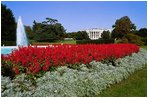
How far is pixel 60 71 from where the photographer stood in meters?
6.82

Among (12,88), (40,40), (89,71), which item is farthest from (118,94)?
(40,40)

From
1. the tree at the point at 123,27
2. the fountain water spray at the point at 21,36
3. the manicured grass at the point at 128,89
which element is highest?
the tree at the point at 123,27

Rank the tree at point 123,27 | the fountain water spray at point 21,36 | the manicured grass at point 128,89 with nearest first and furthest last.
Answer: the manicured grass at point 128,89
the fountain water spray at point 21,36
the tree at point 123,27

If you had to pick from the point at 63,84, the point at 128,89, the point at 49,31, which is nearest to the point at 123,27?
the point at 49,31

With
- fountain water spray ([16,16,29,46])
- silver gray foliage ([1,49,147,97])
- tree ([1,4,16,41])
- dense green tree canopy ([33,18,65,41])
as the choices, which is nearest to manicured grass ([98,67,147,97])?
silver gray foliage ([1,49,147,97])

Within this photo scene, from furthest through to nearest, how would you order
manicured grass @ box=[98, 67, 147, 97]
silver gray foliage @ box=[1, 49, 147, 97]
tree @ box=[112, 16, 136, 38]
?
tree @ box=[112, 16, 136, 38], manicured grass @ box=[98, 67, 147, 97], silver gray foliage @ box=[1, 49, 147, 97]

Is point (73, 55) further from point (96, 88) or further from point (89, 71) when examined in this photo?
point (96, 88)

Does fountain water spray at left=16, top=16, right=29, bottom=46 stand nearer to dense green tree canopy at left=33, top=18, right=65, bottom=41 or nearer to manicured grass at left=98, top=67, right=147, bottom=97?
manicured grass at left=98, top=67, right=147, bottom=97

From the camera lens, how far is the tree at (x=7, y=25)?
39.8 meters

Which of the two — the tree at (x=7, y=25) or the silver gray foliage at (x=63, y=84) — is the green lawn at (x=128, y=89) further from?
the tree at (x=7, y=25)

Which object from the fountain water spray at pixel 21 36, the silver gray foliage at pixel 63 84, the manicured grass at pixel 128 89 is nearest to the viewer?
the silver gray foliage at pixel 63 84

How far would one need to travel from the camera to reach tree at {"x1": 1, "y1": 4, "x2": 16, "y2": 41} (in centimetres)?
3984

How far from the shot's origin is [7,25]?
133 ft

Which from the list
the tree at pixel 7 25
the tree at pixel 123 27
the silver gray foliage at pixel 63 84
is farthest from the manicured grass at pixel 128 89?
the tree at pixel 123 27
